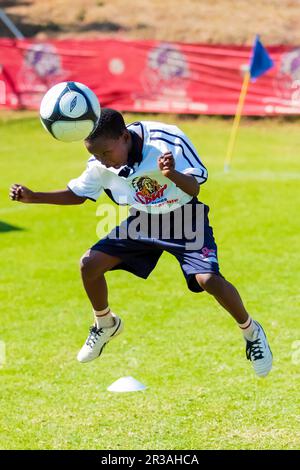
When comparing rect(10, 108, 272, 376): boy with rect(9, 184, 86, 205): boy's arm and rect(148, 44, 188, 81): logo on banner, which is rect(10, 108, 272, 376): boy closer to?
rect(9, 184, 86, 205): boy's arm

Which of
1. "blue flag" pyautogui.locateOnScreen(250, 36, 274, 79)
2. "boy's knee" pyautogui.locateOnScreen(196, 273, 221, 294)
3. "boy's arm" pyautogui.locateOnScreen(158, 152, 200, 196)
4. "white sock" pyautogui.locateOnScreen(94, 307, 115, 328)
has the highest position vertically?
"boy's arm" pyautogui.locateOnScreen(158, 152, 200, 196)

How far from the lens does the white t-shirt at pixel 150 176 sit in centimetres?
705

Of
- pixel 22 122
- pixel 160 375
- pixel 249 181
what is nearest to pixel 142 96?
pixel 22 122

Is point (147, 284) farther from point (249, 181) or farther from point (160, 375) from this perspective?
point (249, 181)

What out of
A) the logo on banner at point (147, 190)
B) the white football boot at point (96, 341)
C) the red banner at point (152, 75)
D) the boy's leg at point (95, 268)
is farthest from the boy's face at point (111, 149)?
the red banner at point (152, 75)

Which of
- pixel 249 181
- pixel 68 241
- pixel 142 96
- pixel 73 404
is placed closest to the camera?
pixel 73 404

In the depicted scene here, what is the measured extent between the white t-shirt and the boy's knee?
637 mm

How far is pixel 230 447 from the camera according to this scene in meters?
7.01

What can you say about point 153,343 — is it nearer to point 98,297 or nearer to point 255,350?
point 98,297

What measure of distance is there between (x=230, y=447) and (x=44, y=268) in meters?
6.81

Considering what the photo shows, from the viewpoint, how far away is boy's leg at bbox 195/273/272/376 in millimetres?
7184
